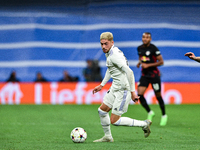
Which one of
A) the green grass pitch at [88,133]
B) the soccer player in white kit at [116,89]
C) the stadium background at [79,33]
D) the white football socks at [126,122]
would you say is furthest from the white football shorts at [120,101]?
the stadium background at [79,33]

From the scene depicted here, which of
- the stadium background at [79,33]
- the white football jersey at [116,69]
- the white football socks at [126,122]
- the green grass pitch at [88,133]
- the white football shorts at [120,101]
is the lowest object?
the green grass pitch at [88,133]

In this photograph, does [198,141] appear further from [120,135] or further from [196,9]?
[196,9]

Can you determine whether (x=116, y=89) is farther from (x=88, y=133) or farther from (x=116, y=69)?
(x=88, y=133)

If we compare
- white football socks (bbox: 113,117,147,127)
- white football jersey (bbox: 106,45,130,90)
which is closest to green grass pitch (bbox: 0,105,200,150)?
white football socks (bbox: 113,117,147,127)

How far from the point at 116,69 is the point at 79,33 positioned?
12.4 m

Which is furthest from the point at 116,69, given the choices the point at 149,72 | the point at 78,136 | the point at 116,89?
the point at 149,72

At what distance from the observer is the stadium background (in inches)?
693

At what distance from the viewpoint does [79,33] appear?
17.9 m

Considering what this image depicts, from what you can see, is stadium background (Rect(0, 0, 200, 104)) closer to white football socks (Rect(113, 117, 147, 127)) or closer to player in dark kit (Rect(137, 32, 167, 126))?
player in dark kit (Rect(137, 32, 167, 126))

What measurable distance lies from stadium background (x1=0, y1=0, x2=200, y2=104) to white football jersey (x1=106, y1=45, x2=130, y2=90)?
37.9 ft

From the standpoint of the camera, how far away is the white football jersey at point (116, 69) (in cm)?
558

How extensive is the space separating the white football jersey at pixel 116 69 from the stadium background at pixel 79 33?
11.6m

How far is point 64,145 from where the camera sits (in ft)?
18.6

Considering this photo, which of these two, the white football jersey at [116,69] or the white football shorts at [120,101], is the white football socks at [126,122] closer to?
the white football shorts at [120,101]
